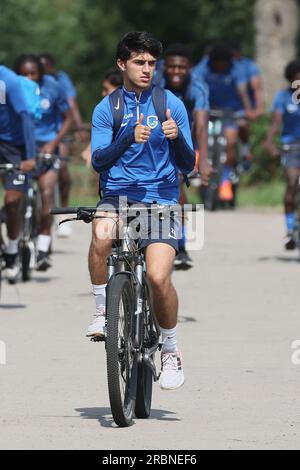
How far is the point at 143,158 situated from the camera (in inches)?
349

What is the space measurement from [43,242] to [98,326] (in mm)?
7468

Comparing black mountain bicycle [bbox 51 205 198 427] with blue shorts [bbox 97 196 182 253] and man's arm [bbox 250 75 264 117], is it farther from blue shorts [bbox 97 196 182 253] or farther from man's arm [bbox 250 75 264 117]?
man's arm [bbox 250 75 264 117]

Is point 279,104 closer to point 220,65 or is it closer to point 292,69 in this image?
point 292,69

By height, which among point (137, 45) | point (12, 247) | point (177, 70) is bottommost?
point (12, 247)

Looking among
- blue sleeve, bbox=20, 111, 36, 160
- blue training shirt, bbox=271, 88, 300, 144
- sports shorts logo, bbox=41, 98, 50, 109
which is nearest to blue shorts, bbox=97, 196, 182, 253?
blue sleeve, bbox=20, 111, 36, 160

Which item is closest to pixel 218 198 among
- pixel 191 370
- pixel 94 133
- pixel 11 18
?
pixel 191 370

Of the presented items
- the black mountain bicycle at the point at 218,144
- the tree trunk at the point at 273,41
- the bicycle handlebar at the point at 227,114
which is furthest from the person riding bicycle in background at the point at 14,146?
the tree trunk at the point at 273,41

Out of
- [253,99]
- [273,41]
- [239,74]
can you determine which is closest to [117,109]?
[239,74]

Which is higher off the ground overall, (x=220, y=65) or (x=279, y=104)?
(x=220, y=65)

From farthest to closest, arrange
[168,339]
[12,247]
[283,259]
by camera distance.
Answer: [283,259], [12,247], [168,339]

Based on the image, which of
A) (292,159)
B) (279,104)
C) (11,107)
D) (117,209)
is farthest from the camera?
(279,104)

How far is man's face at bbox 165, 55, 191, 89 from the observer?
13555 mm

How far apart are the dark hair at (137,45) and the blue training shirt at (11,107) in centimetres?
491
